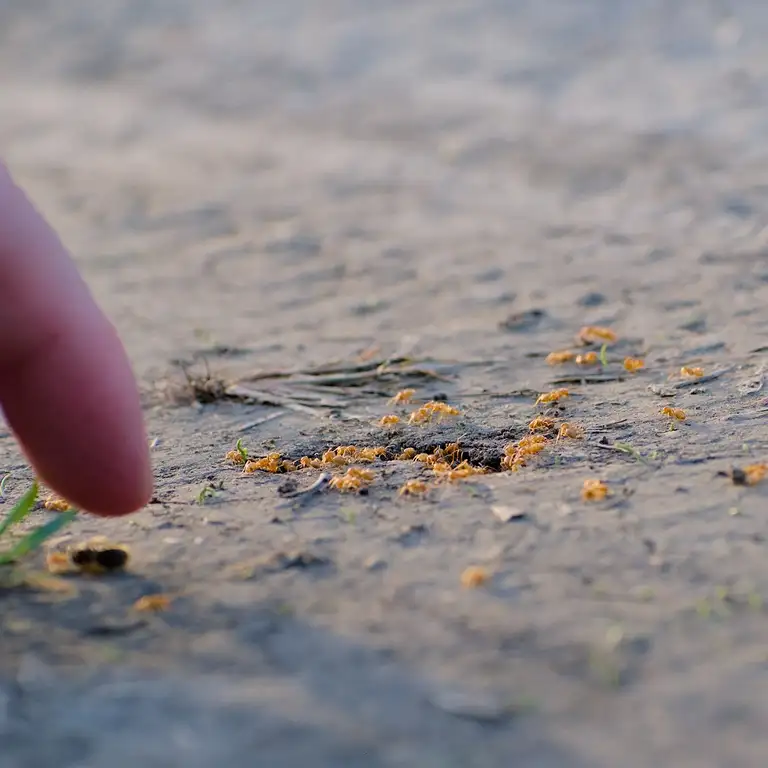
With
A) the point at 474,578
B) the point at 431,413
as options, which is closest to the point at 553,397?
the point at 431,413

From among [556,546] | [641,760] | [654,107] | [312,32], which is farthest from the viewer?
[312,32]

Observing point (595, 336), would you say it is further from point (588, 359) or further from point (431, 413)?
point (431, 413)

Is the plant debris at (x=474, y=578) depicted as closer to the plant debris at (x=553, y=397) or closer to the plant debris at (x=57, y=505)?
the plant debris at (x=57, y=505)

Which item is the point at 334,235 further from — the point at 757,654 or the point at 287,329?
the point at 757,654

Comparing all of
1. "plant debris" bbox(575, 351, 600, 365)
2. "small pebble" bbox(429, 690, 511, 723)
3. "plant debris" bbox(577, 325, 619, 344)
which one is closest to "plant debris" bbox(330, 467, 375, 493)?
"small pebble" bbox(429, 690, 511, 723)

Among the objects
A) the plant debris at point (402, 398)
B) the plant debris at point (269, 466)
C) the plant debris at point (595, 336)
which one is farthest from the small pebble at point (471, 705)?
the plant debris at point (595, 336)

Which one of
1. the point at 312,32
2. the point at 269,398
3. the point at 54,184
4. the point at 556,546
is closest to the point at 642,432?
the point at 556,546
